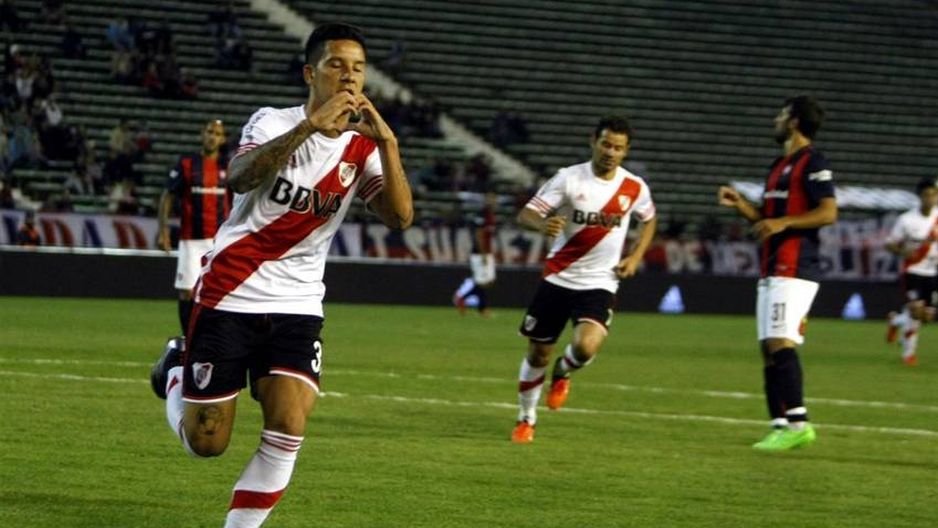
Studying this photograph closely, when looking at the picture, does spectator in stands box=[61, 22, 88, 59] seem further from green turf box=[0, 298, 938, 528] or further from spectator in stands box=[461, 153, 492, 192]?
green turf box=[0, 298, 938, 528]

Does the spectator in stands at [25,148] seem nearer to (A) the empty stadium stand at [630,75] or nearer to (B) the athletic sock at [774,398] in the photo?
(A) the empty stadium stand at [630,75]

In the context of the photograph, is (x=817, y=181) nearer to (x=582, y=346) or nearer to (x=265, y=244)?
(x=582, y=346)

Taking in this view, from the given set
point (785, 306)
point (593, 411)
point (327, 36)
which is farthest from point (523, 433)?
point (327, 36)

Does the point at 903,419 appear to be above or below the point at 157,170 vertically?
above

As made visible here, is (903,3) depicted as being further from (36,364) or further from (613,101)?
(36,364)

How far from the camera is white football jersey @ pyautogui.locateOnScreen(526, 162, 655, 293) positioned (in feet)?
43.6

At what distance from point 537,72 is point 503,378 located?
88.6 ft

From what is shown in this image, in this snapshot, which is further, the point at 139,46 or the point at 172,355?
the point at 139,46

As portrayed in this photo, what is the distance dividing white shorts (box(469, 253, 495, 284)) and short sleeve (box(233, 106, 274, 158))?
77.8 feet

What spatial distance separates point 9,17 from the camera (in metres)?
35.8

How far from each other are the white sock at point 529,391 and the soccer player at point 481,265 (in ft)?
58.5

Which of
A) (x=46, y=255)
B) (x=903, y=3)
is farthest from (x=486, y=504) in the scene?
(x=903, y=3)

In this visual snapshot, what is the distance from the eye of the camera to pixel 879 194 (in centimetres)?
4362

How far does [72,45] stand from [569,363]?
83.1 feet
